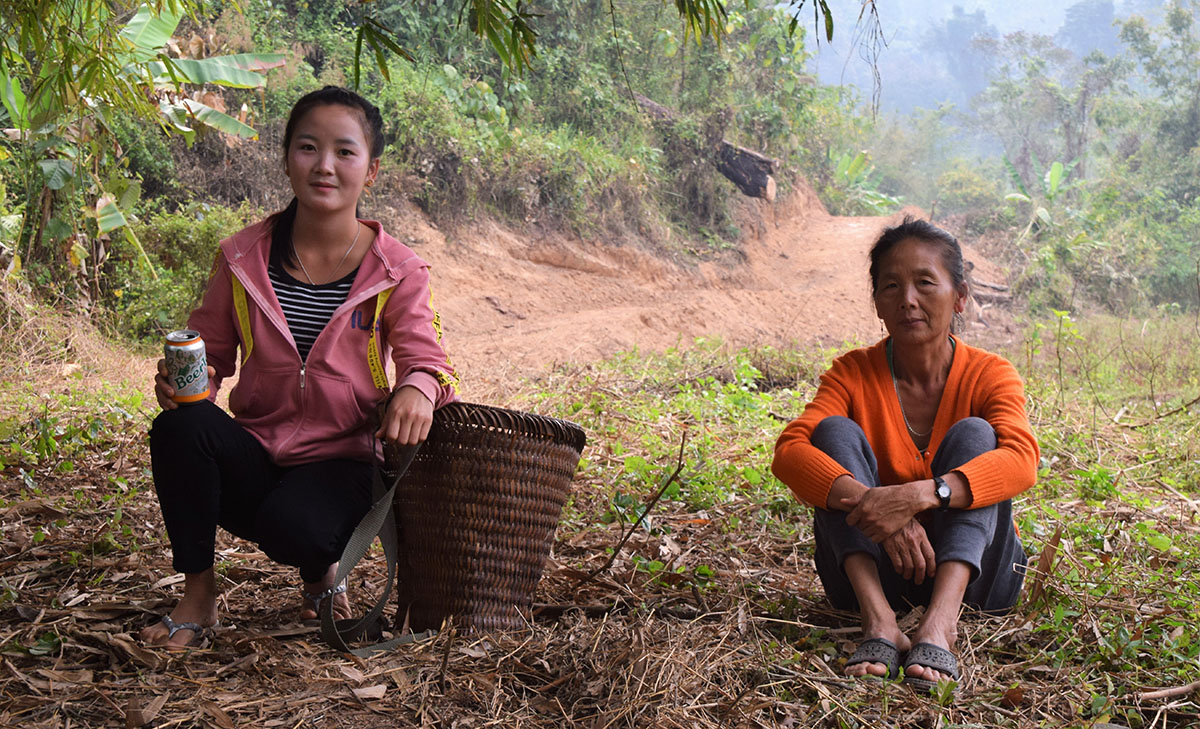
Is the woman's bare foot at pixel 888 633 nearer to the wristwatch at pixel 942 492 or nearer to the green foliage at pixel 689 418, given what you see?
the wristwatch at pixel 942 492

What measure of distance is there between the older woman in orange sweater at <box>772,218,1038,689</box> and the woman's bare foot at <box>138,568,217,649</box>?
1.35 metres

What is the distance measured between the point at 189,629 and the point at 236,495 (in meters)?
0.30

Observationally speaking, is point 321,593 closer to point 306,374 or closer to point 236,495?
point 236,495

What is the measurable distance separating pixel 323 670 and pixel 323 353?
0.68 metres

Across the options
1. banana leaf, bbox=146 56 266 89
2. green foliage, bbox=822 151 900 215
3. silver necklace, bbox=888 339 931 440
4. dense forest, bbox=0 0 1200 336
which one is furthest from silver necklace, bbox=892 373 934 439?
green foliage, bbox=822 151 900 215

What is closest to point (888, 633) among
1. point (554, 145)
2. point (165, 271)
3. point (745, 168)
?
point (165, 271)

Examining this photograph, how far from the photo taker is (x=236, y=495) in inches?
84.0

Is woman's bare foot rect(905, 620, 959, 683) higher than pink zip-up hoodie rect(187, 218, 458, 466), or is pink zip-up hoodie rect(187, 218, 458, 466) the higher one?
pink zip-up hoodie rect(187, 218, 458, 466)

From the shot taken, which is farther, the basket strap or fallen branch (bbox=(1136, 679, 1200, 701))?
the basket strap

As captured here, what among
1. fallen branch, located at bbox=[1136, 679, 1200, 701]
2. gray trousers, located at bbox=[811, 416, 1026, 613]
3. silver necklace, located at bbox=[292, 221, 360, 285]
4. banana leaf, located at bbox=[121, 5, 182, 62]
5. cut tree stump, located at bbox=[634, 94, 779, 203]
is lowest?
fallen branch, located at bbox=[1136, 679, 1200, 701]

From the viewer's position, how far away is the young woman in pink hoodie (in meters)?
2.06

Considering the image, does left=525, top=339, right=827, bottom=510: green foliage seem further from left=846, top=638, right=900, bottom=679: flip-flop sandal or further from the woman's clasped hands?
left=846, top=638, right=900, bottom=679: flip-flop sandal

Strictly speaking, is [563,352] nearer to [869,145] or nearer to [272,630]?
[272,630]

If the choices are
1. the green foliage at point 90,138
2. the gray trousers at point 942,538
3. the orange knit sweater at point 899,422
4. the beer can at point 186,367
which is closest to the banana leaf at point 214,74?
the green foliage at point 90,138
